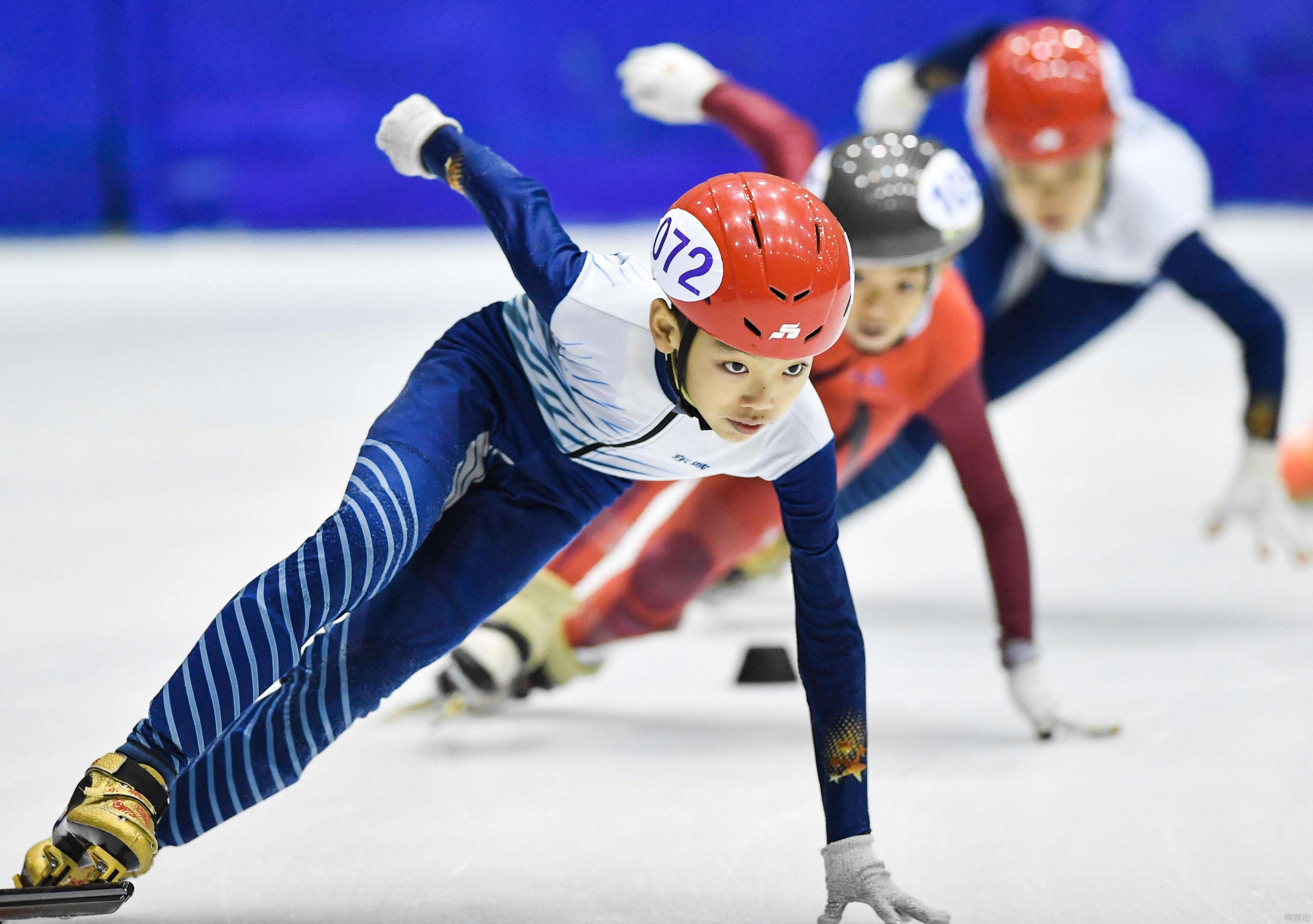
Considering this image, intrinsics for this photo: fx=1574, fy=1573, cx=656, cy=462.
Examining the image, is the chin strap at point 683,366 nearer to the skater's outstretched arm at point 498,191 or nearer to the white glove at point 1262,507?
the skater's outstretched arm at point 498,191

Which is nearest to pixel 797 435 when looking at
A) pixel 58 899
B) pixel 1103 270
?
pixel 58 899

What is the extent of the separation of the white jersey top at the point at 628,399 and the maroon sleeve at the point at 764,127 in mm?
1291

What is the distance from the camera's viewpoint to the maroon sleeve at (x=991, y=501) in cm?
348

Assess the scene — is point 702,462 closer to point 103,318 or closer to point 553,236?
point 553,236

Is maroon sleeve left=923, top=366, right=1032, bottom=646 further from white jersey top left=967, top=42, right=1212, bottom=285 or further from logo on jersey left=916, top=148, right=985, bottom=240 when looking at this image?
white jersey top left=967, top=42, right=1212, bottom=285

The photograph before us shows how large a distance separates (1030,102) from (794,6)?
22.1 feet

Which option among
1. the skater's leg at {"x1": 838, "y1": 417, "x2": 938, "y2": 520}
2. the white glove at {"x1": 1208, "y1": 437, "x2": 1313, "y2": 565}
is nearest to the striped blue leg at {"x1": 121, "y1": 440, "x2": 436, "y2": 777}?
the skater's leg at {"x1": 838, "y1": 417, "x2": 938, "y2": 520}

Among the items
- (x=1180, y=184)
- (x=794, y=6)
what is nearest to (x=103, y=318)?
(x=794, y=6)

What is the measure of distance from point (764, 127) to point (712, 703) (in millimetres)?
1444

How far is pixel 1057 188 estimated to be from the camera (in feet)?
14.3

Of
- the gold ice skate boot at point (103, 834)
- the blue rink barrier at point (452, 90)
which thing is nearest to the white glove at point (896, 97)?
the gold ice skate boot at point (103, 834)

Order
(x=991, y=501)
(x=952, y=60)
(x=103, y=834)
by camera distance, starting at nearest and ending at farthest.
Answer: (x=103, y=834) → (x=991, y=501) → (x=952, y=60)

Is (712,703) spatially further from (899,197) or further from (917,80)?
(917,80)

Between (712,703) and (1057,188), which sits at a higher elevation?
(1057,188)
